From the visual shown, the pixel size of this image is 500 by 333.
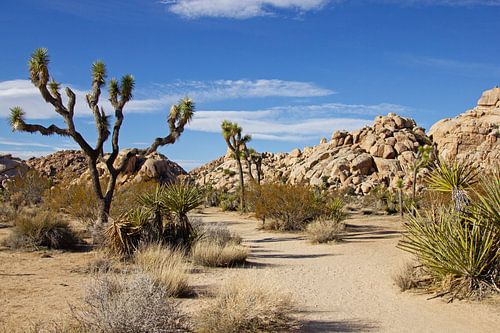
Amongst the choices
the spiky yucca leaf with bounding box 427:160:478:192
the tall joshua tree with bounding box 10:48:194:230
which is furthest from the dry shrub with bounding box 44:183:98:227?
the spiky yucca leaf with bounding box 427:160:478:192

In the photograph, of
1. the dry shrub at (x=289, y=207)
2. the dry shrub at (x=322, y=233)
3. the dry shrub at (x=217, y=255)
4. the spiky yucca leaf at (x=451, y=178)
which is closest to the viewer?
the spiky yucca leaf at (x=451, y=178)

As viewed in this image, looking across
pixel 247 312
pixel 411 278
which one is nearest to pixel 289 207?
pixel 411 278

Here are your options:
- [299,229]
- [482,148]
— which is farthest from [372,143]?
[299,229]

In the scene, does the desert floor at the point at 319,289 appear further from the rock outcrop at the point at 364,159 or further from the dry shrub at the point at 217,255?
the rock outcrop at the point at 364,159

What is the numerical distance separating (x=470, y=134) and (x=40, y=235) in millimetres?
54831

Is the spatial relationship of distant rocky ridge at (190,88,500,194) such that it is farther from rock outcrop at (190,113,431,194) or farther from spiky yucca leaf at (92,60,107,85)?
spiky yucca leaf at (92,60,107,85)

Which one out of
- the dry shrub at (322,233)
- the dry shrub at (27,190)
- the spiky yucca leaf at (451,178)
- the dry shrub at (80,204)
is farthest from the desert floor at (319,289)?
the dry shrub at (27,190)

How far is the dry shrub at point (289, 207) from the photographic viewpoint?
20.4 m

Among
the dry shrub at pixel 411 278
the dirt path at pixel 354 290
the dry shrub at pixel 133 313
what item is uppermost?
the dry shrub at pixel 133 313

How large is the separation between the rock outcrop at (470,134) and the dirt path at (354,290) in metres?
42.7

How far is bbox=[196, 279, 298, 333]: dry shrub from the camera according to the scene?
6.02m

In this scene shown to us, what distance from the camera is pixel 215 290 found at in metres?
8.72

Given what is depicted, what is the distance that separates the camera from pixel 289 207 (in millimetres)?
20453

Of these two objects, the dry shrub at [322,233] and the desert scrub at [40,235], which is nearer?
the desert scrub at [40,235]
